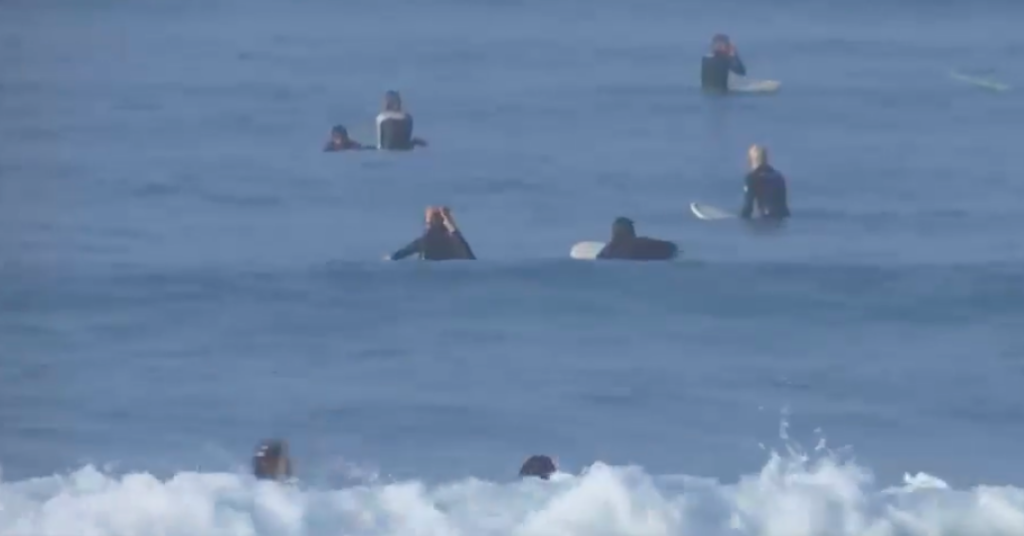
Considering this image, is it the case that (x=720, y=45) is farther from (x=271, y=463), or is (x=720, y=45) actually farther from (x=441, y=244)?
(x=271, y=463)

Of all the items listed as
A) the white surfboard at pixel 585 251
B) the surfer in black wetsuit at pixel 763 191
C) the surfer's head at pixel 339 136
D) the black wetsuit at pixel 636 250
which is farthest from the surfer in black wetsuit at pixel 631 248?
the surfer's head at pixel 339 136

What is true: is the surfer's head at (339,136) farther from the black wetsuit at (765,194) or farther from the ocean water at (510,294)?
the black wetsuit at (765,194)

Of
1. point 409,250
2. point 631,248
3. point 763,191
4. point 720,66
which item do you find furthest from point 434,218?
point 720,66

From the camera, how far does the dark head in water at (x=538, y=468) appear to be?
72.3 ft

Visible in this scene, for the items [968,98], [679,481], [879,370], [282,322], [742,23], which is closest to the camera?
[679,481]

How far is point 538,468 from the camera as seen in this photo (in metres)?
22.1

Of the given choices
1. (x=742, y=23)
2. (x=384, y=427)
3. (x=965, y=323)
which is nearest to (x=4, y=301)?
(x=384, y=427)

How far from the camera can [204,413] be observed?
25766 mm

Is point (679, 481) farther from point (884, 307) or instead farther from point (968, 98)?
point (968, 98)

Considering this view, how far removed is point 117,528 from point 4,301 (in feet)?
41.1

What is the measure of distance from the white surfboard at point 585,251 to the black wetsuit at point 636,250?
0.41ft

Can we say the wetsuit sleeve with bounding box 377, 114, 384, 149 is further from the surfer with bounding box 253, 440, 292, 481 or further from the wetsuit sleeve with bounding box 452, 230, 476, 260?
the surfer with bounding box 253, 440, 292, 481

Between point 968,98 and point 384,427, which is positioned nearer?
point 384,427

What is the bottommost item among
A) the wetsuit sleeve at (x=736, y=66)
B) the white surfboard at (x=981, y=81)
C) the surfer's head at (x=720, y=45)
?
the white surfboard at (x=981, y=81)
